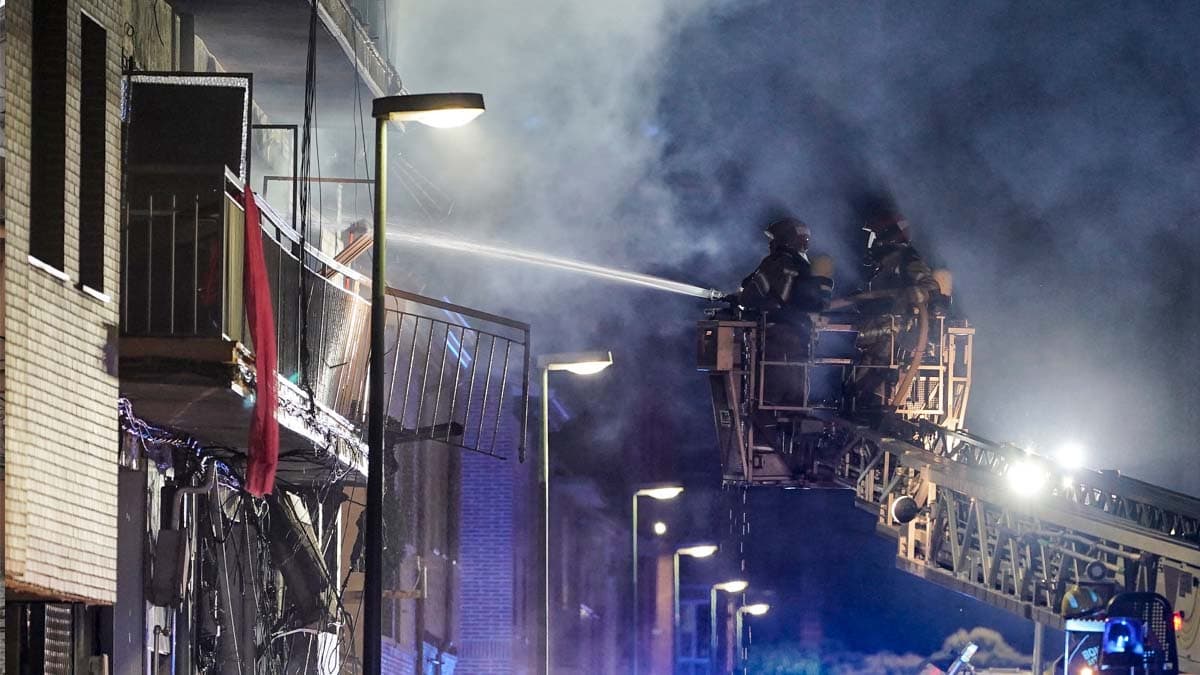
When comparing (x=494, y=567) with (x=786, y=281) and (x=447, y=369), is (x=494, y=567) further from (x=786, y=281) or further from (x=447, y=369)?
(x=786, y=281)

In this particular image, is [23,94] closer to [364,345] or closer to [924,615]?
[364,345]

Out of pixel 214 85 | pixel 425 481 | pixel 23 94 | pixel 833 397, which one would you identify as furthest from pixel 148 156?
pixel 425 481

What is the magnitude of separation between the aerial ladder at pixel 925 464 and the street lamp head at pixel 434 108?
12760 mm

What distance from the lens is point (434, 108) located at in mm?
11164

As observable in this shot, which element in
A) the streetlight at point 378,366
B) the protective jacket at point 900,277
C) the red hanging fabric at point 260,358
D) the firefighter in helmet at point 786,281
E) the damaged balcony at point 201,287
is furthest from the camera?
the protective jacket at point 900,277

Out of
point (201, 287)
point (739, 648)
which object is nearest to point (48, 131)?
point (201, 287)

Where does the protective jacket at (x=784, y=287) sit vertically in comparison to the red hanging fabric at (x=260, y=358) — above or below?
above

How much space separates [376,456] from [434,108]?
2.42m

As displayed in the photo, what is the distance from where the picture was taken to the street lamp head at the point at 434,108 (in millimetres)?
11070

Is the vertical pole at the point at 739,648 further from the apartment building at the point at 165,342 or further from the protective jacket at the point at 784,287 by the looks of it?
the apartment building at the point at 165,342

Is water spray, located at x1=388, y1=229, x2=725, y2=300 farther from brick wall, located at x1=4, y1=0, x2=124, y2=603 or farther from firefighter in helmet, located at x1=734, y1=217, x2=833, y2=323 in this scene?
brick wall, located at x1=4, y1=0, x2=124, y2=603

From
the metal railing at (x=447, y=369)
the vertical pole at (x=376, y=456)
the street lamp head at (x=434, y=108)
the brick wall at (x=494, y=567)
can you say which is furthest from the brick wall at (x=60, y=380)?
the brick wall at (x=494, y=567)

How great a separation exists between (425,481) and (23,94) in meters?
20.3

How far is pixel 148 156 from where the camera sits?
519 inches
